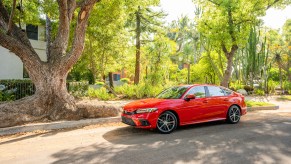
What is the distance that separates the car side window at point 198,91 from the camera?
7888 millimetres

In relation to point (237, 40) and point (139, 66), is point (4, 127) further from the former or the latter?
point (139, 66)

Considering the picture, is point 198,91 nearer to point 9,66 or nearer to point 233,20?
point 233,20

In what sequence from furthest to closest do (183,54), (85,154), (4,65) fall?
(183,54), (4,65), (85,154)

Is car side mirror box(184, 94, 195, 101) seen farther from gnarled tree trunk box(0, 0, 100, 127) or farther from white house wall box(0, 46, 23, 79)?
white house wall box(0, 46, 23, 79)

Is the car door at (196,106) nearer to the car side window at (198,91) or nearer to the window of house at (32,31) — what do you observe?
the car side window at (198,91)

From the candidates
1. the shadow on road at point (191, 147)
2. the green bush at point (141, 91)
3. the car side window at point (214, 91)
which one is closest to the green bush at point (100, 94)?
the green bush at point (141, 91)

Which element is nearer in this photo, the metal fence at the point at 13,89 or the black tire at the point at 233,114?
Answer: the black tire at the point at 233,114

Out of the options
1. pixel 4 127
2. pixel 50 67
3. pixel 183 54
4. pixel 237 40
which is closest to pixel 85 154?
pixel 4 127

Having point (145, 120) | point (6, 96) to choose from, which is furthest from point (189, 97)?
point (6, 96)

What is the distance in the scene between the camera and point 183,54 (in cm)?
4553

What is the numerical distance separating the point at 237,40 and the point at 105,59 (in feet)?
28.7

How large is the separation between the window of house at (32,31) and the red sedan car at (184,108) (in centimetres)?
1713

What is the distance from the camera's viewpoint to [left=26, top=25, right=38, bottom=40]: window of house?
833 inches

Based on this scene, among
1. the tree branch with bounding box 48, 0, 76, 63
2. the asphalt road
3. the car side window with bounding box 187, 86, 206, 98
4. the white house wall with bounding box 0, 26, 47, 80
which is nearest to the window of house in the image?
the white house wall with bounding box 0, 26, 47, 80
